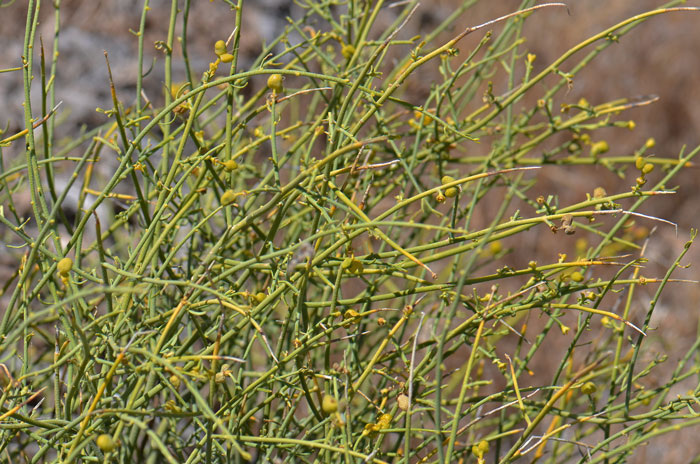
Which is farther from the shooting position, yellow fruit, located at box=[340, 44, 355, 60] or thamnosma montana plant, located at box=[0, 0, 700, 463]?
yellow fruit, located at box=[340, 44, 355, 60]

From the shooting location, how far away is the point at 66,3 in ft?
10.3

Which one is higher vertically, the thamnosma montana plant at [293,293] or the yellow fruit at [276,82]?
the yellow fruit at [276,82]

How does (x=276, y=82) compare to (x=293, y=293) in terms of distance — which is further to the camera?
(x=293, y=293)

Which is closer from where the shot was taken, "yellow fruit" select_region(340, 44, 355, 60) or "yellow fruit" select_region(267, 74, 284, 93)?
"yellow fruit" select_region(267, 74, 284, 93)

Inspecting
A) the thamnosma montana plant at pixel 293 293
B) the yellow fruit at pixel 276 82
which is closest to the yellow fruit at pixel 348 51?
the thamnosma montana plant at pixel 293 293

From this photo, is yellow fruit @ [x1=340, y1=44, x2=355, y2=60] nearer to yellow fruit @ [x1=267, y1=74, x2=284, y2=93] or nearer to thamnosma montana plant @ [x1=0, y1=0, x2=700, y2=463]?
thamnosma montana plant @ [x1=0, y1=0, x2=700, y2=463]

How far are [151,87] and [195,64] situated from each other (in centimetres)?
23

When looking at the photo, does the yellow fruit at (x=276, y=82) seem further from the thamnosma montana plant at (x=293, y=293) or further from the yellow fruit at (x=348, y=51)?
the yellow fruit at (x=348, y=51)

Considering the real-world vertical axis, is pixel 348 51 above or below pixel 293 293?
above

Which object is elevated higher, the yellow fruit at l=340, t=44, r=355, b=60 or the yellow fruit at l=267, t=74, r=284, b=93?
the yellow fruit at l=267, t=74, r=284, b=93

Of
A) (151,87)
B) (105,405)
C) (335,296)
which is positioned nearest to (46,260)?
(105,405)

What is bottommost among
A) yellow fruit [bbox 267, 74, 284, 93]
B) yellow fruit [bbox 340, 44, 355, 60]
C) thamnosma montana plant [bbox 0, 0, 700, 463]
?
thamnosma montana plant [bbox 0, 0, 700, 463]

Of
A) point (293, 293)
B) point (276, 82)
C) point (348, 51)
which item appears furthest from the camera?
point (348, 51)

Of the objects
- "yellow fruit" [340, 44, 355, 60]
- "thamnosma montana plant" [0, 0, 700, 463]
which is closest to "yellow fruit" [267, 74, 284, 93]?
"thamnosma montana plant" [0, 0, 700, 463]
